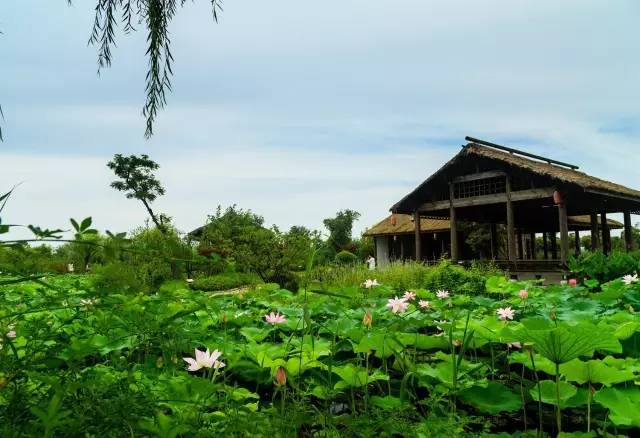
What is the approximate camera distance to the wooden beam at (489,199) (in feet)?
43.0

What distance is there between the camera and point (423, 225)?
22719 millimetres

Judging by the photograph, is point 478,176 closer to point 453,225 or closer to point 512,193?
point 512,193

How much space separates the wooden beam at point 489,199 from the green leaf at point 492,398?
1243cm

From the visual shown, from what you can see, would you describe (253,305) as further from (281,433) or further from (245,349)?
(281,433)

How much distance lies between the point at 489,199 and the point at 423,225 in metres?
8.34

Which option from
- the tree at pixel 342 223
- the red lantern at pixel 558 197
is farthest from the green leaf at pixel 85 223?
the tree at pixel 342 223

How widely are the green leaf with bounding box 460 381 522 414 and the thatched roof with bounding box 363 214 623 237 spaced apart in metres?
20.1

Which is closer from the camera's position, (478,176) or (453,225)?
(478,176)

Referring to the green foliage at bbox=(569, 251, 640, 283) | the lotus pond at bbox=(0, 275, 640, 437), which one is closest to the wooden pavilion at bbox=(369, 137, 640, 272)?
the green foliage at bbox=(569, 251, 640, 283)

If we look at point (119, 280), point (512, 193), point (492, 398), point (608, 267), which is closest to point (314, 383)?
point (492, 398)

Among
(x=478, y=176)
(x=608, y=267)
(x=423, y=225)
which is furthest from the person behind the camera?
(x=423, y=225)

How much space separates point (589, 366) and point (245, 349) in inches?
36.6

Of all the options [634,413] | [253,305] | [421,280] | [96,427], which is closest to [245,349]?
[96,427]

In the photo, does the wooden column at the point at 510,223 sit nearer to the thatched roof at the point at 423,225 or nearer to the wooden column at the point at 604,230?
the wooden column at the point at 604,230
